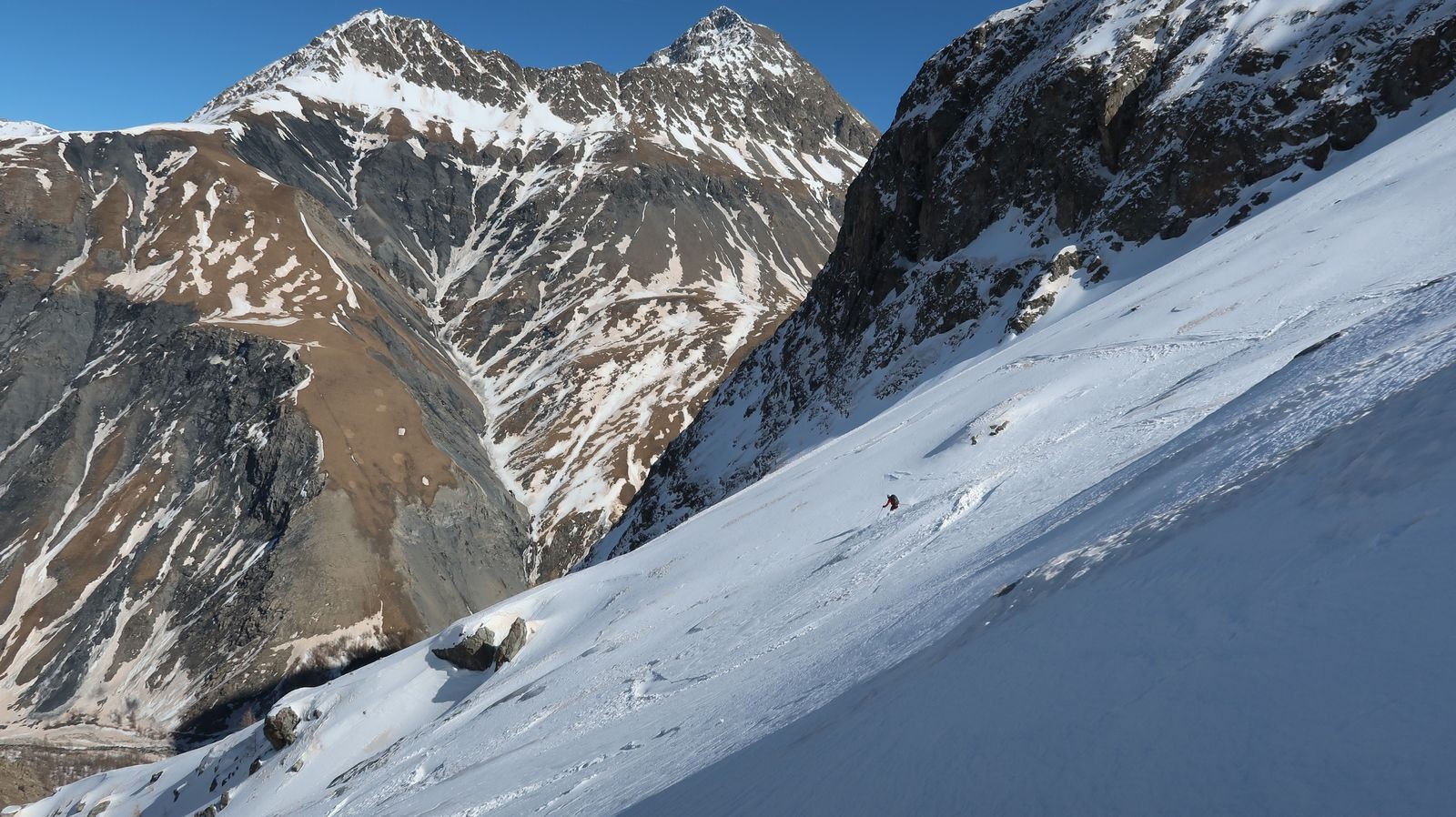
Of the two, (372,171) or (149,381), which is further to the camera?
(372,171)

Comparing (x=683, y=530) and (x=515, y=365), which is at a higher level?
(x=515, y=365)

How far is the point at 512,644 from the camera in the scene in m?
30.2

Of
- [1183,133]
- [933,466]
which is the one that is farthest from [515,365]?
[933,466]

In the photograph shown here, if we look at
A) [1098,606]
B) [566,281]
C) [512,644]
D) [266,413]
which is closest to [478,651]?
[512,644]

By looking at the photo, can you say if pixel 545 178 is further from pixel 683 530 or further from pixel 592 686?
pixel 592 686

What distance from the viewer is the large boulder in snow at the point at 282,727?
3553 cm

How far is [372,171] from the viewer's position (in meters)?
189

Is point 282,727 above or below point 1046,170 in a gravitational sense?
below

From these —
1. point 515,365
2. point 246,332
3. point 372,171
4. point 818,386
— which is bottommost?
point 818,386

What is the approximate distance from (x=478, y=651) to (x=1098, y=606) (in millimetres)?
28842

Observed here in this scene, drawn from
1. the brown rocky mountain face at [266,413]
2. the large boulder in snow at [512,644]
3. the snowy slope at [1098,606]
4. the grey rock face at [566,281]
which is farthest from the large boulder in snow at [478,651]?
the grey rock face at [566,281]

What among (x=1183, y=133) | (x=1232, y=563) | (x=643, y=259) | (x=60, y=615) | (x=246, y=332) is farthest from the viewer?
(x=643, y=259)

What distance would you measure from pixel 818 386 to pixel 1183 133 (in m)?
27.0

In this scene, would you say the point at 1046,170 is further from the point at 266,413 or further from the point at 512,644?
the point at 266,413
